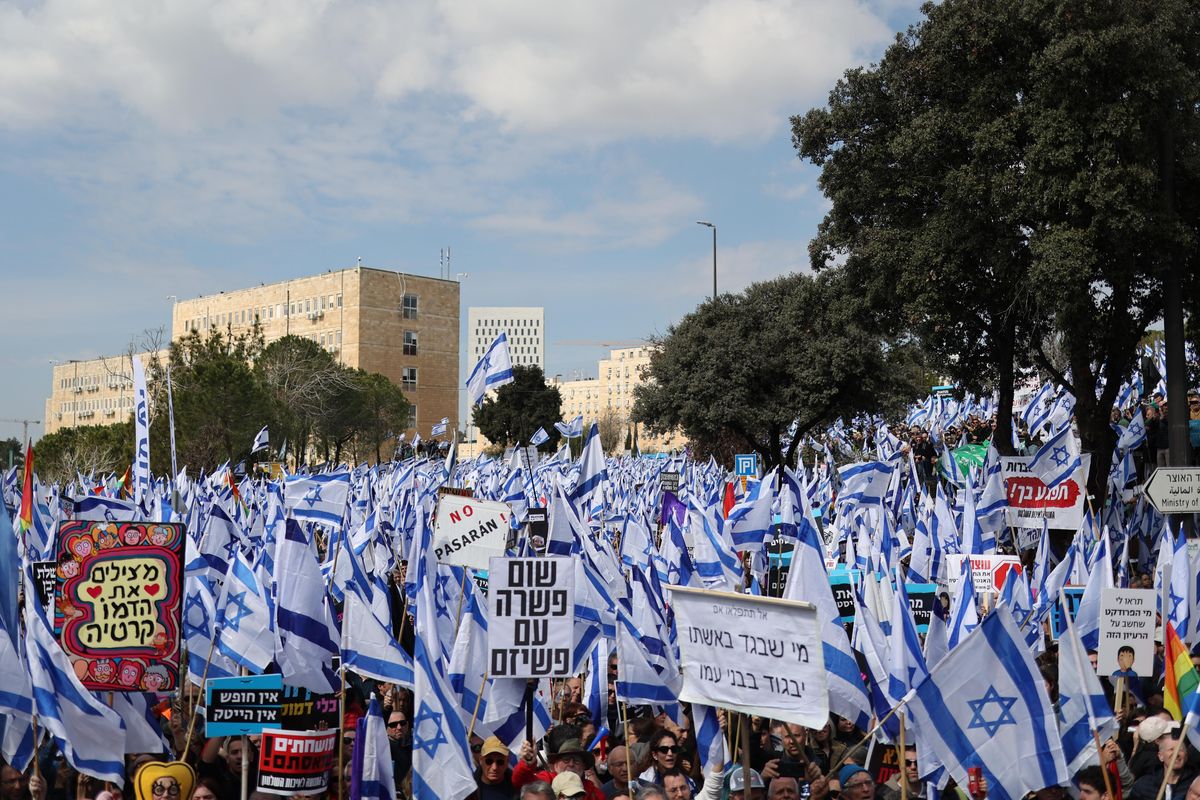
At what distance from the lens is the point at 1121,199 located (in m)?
18.6

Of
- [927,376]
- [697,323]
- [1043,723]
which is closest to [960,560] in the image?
[1043,723]

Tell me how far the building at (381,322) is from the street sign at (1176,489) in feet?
271

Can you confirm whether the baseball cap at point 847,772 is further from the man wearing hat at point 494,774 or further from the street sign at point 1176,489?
the street sign at point 1176,489

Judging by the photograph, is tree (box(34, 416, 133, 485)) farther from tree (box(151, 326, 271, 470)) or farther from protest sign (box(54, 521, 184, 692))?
protest sign (box(54, 521, 184, 692))

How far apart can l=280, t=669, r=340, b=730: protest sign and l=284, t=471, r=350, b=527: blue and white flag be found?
8148 mm

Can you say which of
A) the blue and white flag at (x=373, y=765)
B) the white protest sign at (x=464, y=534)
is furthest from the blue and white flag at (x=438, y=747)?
the white protest sign at (x=464, y=534)

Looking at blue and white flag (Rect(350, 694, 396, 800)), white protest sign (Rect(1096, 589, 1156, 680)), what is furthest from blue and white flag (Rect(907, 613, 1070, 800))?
white protest sign (Rect(1096, 589, 1156, 680))

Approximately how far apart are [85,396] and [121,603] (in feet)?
421

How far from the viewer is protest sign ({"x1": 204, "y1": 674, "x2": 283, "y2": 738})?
838 centimetres

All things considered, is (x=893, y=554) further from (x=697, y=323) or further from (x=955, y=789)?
(x=697, y=323)

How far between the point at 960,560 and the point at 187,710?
25.2 feet

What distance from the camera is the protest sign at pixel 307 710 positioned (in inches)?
372

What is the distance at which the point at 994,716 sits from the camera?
7.23m

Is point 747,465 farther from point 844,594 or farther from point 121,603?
point 121,603
